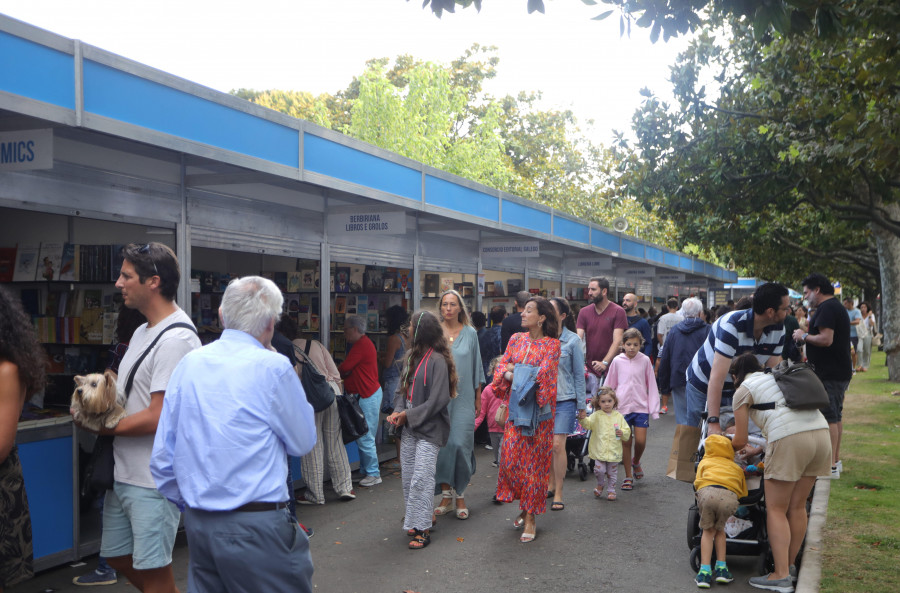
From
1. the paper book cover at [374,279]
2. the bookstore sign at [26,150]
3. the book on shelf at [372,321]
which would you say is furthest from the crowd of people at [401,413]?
the bookstore sign at [26,150]

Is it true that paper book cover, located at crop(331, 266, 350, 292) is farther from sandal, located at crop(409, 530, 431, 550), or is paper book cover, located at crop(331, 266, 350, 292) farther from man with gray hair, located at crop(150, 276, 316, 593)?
man with gray hair, located at crop(150, 276, 316, 593)

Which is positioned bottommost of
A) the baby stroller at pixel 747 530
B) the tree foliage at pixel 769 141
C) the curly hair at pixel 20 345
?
the baby stroller at pixel 747 530

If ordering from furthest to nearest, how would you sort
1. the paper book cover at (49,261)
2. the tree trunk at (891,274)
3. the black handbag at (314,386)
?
the tree trunk at (891,274), the paper book cover at (49,261), the black handbag at (314,386)

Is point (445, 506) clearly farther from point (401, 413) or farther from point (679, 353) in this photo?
point (679, 353)

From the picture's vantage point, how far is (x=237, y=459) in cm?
272

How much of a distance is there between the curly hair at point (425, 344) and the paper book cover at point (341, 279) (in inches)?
121

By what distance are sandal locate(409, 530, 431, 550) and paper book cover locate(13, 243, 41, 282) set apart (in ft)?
12.8

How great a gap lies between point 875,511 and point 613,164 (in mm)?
40062

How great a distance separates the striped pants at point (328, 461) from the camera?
7.39 meters

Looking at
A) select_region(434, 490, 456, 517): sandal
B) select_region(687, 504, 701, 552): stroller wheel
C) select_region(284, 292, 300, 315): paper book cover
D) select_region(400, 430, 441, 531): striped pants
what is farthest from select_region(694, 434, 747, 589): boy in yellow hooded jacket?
select_region(284, 292, 300, 315): paper book cover

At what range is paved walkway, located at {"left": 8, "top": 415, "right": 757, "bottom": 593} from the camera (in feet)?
17.3

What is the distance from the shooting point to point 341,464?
7.62 meters


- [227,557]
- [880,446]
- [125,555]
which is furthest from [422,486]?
[880,446]

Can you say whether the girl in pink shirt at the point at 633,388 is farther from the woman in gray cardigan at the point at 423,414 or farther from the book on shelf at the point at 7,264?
the book on shelf at the point at 7,264
